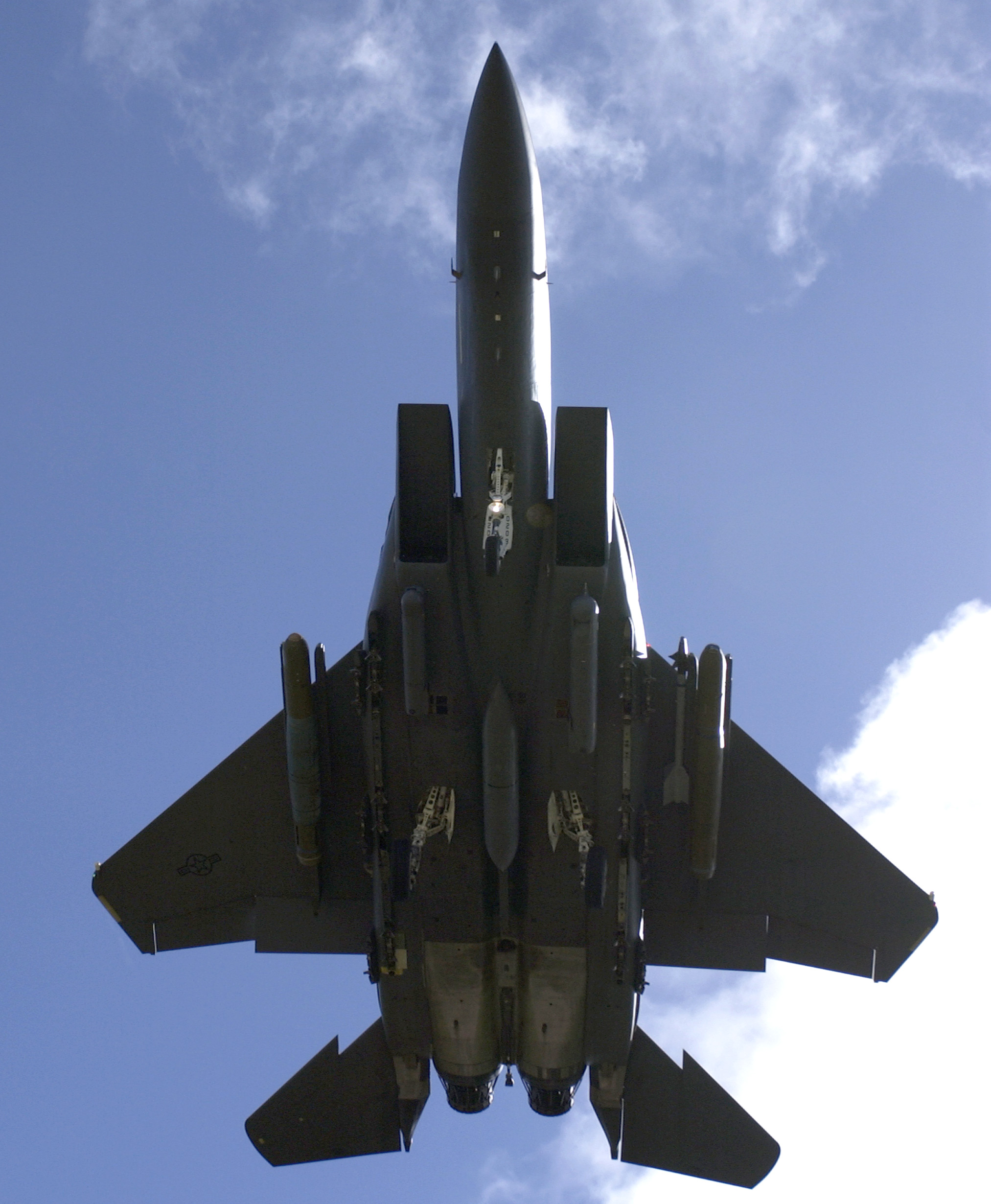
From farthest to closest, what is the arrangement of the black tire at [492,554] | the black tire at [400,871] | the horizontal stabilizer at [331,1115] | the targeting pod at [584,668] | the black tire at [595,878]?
1. the horizontal stabilizer at [331,1115]
2. the black tire at [400,871]
3. the black tire at [595,878]
4. the targeting pod at [584,668]
5. the black tire at [492,554]

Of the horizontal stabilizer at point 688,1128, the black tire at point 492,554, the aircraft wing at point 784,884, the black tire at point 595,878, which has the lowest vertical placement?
the horizontal stabilizer at point 688,1128

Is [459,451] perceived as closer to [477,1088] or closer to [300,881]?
[300,881]

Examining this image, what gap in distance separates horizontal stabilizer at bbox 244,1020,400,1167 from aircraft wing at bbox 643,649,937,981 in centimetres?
406

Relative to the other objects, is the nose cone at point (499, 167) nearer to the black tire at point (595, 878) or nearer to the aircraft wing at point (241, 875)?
the black tire at point (595, 878)

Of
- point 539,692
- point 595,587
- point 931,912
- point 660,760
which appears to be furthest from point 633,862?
point 931,912

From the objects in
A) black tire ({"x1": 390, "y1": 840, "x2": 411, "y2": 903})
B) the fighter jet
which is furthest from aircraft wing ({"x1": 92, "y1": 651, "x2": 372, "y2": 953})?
black tire ({"x1": 390, "y1": 840, "x2": 411, "y2": 903})

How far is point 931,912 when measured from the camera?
1591 cm

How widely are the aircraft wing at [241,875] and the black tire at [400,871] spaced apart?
277cm

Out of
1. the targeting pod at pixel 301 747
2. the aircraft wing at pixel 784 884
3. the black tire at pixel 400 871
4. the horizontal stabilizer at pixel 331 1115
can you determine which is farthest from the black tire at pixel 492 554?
the horizontal stabilizer at pixel 331 1115

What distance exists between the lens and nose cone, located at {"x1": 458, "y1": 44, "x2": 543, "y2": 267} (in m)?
13.7

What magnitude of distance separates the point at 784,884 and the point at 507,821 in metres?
4.49

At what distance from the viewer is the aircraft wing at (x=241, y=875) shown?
642 inches

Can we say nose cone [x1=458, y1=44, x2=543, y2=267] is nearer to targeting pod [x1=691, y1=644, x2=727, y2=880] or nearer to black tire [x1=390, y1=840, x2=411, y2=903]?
targeting pod [x1=691, y1=644, x2=727, y2=880]

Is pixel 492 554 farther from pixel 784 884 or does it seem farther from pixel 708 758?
pixel 784 884
